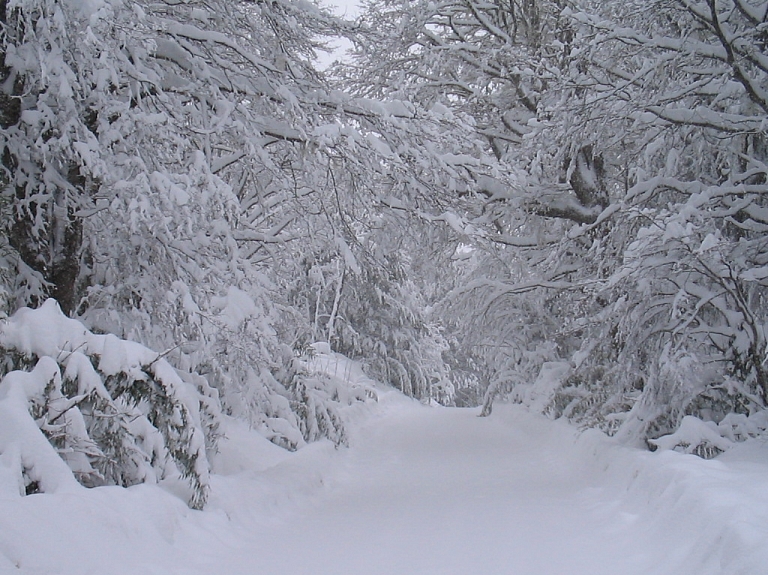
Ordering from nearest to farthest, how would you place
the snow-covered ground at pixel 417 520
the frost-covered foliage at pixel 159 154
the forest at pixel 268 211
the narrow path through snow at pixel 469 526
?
1. the snow-covered ground at pixel 417 520
2. the narrow path through snow at pixel 469 526
3. the forest at pixel 268 211
4. the frost-covered foliage at pixel 159 154

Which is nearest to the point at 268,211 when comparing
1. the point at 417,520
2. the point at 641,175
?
the point at 417,520

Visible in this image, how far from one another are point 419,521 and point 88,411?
2.54m

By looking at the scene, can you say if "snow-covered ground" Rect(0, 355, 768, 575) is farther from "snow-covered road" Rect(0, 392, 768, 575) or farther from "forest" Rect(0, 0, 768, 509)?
"forest" Rect(0, 0, 768, 509)

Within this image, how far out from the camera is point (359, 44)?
6090 millimetres

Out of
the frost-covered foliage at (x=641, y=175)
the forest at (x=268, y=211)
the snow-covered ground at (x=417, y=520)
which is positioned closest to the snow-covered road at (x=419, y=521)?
the snow-covered ground at (x=417, y=520)

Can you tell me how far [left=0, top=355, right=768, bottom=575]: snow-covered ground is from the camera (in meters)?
2.87

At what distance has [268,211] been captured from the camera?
6.21m

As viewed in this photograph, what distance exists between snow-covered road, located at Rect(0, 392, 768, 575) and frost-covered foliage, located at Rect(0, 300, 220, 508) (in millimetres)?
284

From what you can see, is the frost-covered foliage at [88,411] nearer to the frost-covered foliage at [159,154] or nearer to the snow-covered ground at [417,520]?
the snow-covered ground at [417,520]

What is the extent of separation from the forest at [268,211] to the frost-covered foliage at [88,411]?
15 millimetres

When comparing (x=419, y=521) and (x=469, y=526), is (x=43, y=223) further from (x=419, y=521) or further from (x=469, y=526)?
(x=469, y=526)

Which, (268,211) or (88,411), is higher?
(268,211)

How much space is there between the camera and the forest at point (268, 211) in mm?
3980

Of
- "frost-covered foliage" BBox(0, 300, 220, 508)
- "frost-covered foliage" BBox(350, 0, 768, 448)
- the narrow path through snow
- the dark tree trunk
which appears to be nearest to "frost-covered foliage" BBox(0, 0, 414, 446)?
the dark tree trunk
